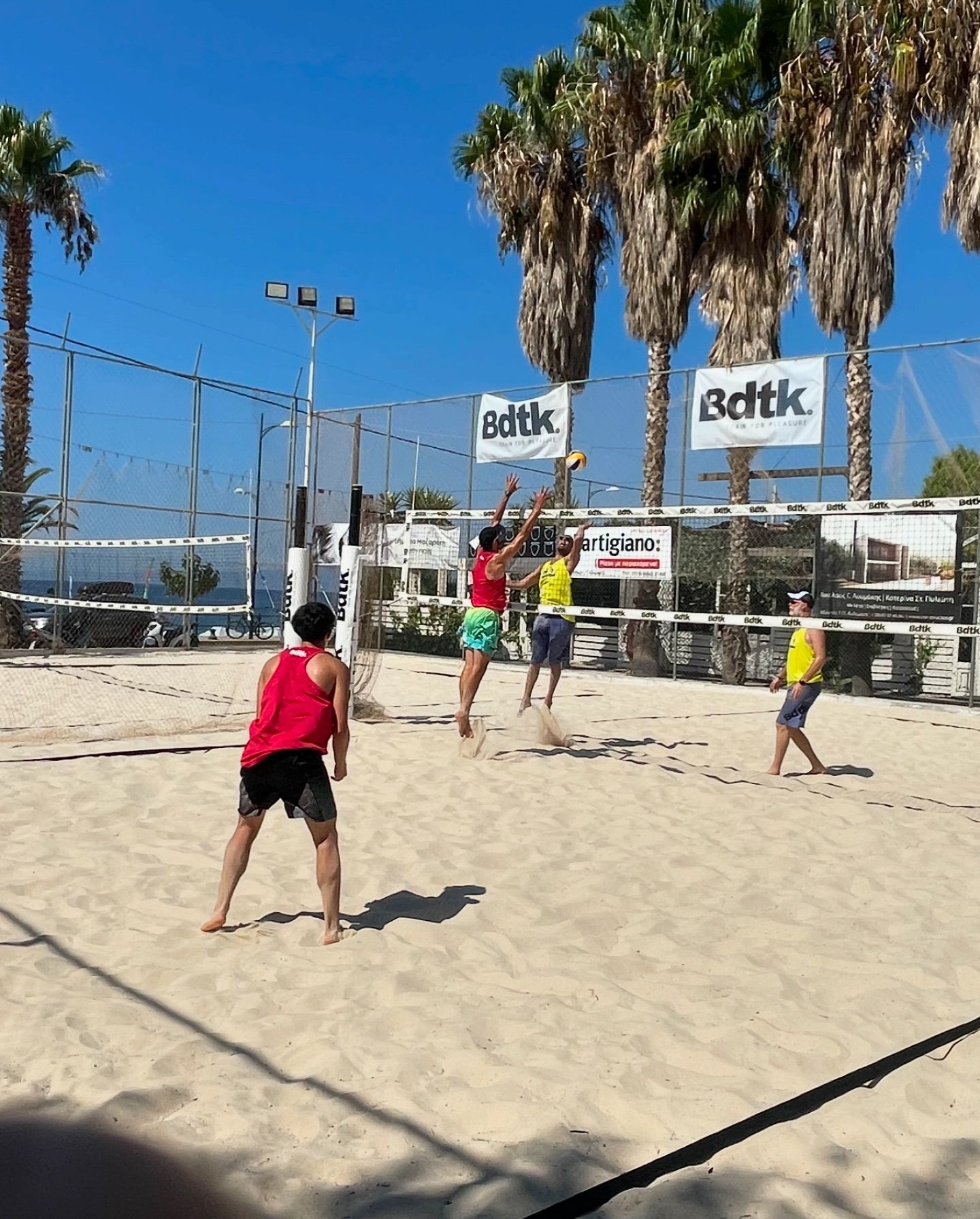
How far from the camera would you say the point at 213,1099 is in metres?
2.87

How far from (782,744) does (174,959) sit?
17.1 ft

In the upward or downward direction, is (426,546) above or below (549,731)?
above

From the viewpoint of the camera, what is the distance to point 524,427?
16.5 meters

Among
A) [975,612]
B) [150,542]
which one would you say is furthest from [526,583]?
[150,542]

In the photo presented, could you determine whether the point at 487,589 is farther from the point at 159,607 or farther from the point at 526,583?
the point at 159,607

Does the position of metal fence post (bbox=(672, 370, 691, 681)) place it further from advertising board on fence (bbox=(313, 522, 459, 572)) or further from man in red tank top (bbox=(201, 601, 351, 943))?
man in red tank top (bbox=(201, 601, 351, 943))

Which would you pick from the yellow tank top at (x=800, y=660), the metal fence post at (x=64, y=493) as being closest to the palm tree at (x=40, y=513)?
the metal fence post at (x=64, y=493)

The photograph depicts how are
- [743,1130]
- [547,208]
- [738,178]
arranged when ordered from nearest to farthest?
1. [743,1130]
2. [738,178]
3. [547,208]

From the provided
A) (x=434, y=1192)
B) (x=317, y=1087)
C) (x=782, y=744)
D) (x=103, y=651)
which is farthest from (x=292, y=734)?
(x=103, y=651)

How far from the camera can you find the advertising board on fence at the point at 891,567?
12211 mm

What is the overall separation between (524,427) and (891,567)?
6.13 metres

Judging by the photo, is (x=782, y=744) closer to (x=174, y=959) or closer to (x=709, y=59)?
(x=174, y=959)

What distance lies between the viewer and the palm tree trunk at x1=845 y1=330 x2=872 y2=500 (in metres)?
14.3

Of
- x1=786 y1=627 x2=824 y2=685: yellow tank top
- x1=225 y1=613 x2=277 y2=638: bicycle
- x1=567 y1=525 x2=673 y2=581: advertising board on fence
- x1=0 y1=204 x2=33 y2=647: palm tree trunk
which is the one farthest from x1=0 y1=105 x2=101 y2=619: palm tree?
x1=786 y1=627 x2=824 y2=685: yellow tank top
